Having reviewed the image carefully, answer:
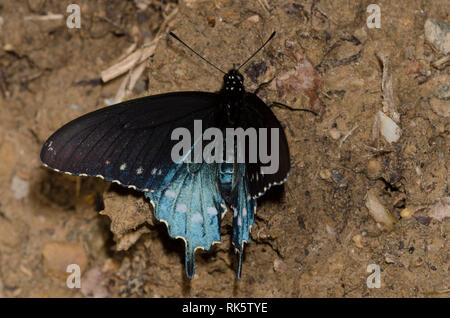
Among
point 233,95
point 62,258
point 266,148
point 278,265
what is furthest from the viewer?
point 62,258

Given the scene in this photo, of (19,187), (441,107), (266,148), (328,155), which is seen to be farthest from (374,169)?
(19,187)

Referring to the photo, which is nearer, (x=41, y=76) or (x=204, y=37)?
(x=204, y=37)

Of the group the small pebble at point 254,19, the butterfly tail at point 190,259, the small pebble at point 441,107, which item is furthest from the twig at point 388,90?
the butterfly tail at point 190,259

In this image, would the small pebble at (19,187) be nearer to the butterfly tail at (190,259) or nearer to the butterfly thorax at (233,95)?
the butterfly tail at (190,259)

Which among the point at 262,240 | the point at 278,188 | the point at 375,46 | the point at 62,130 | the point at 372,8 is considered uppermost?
the point at 372,8

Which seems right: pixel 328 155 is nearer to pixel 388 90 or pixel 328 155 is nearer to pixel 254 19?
pixel 388 90

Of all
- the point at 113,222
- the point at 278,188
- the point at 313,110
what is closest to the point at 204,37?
the point at 313,110

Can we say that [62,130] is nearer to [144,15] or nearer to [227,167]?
[227,167]
